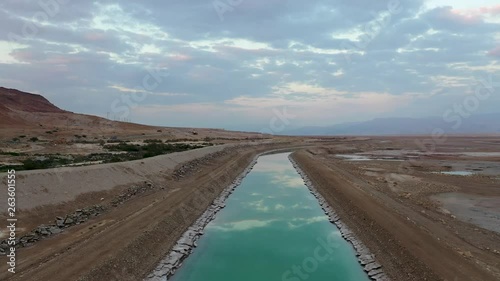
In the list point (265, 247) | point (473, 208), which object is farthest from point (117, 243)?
point (473, 208)

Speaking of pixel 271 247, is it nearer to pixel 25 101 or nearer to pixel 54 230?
pixel 54 230

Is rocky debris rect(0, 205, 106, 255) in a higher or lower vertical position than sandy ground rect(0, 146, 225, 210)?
lower

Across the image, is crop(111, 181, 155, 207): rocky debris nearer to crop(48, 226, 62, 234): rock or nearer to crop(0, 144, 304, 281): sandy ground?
crop(0, 144, 304, 281): sandy ground

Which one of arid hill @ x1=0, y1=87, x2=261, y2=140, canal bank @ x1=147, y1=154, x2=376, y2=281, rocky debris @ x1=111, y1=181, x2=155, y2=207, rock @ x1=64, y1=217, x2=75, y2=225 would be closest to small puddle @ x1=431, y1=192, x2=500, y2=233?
canal bank @ x1=147, y1=154, x2=376, y2=281

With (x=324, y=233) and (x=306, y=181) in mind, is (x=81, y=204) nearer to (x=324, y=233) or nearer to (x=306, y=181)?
(x=324, y=233)

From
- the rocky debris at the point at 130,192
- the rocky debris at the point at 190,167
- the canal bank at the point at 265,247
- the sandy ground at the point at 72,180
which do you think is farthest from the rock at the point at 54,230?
the rocky debris at the point at 190,167

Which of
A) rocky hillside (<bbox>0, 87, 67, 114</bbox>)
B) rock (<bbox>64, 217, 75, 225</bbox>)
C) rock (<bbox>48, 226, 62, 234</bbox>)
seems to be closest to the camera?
rock (<bbox>48, 226, 62, 234</bbox>)

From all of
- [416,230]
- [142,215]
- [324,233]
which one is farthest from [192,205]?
[416,230]
